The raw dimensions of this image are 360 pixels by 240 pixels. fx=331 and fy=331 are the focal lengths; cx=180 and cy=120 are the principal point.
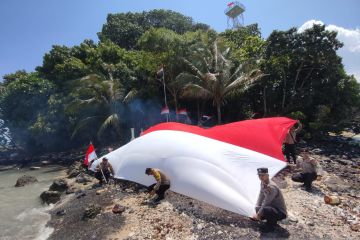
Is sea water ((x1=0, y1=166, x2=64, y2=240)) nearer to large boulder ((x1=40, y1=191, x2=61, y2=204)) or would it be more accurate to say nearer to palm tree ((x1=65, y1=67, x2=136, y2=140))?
large boulder ((x1=40, y1=191, x2=61, y2=204))

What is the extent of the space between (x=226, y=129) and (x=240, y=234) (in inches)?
227

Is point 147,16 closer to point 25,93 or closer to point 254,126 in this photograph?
point 25,93

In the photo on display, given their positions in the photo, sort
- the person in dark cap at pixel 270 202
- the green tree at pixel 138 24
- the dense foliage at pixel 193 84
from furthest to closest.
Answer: the green tree at pixel 138 24 → the dense foliage at pixel 193 84 → the person in dark cap at pixel 270 202

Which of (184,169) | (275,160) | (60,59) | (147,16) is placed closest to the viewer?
(184,169)

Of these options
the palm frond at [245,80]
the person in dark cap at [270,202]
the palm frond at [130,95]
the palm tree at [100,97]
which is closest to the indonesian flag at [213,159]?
the person in dark cap at [270,202]

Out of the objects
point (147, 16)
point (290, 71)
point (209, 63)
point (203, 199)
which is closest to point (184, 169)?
point (203, 199)

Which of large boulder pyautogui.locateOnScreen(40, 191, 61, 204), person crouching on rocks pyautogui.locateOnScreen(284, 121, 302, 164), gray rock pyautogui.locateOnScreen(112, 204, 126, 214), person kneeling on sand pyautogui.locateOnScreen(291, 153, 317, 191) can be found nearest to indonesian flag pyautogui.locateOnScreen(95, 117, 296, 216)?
person crouching on rocks pyautogui.locateOnScreen(284, 121, 302, 164)

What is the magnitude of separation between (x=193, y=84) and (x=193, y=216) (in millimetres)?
13565

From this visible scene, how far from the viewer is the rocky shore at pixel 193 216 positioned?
9.08 metres

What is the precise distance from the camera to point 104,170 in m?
15.5

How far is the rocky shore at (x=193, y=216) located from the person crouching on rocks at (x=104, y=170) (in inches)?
21.8

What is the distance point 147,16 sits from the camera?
51.5 m

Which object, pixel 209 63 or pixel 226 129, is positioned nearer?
pixel 226 129

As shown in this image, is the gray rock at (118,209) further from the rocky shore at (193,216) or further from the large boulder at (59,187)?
the large boulder at (59,187)
